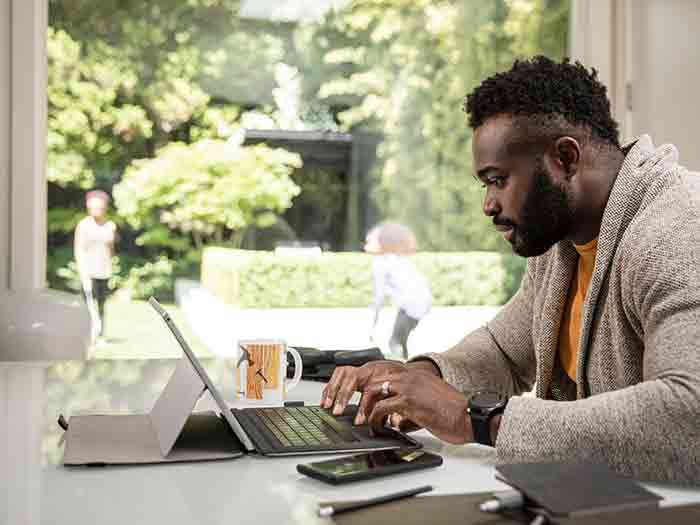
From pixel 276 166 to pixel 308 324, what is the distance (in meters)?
0.78

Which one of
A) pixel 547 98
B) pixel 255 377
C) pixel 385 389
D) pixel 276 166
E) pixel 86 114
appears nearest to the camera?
pixel 385 389

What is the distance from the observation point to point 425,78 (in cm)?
482

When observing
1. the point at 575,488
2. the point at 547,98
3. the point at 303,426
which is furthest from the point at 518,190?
the point at 575,488

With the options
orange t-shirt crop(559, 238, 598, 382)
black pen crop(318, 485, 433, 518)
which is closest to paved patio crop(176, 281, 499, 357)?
orange t-shirt crop(559, 238, 598, 382)

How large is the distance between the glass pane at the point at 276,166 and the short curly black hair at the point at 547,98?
308 centimetres

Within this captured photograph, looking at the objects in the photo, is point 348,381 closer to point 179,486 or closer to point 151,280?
point 179,486

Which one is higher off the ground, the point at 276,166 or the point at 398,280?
the point at 276,166

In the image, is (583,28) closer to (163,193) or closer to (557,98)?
(163,193)

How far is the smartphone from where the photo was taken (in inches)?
46.4

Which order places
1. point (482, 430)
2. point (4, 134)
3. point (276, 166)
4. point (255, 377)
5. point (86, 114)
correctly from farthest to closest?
1. point (276, 166)
2. point (86, 114)
3. point (4, 134)
4. point (255, 377)
5. point (482, 430)

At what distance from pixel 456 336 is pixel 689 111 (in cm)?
154

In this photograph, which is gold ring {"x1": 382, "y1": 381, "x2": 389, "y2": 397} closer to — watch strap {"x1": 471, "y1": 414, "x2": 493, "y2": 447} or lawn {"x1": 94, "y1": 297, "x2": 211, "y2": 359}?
watch strap {"x1": 471, "y1": 414, "x2": 493, "y2": 447}

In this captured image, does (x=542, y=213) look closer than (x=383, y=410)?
No

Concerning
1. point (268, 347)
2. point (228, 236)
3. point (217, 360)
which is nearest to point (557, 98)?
point (268, 347)
